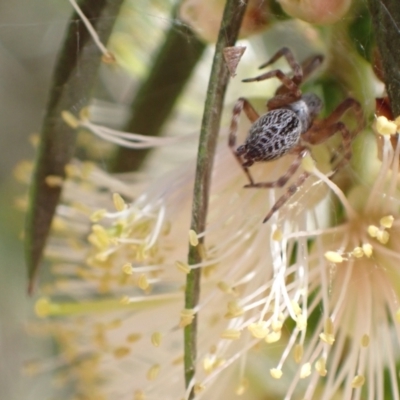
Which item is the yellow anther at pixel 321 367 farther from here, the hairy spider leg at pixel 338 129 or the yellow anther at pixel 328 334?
the hairy spider leg at pixel 338 129

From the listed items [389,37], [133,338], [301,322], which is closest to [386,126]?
[389,37]

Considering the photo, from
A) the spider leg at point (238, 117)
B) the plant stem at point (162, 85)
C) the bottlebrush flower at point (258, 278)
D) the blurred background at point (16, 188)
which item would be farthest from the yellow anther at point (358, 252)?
the blurred background at point (16, 188)

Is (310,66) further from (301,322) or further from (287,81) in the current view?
(301,322)

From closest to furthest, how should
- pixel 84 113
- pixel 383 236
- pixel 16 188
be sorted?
pixel 383 236, pixel 84 113, pixel 16 188

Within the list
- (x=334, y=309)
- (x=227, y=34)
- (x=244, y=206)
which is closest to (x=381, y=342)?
(x=334, y=309)

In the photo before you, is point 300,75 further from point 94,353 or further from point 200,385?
point 94,353
